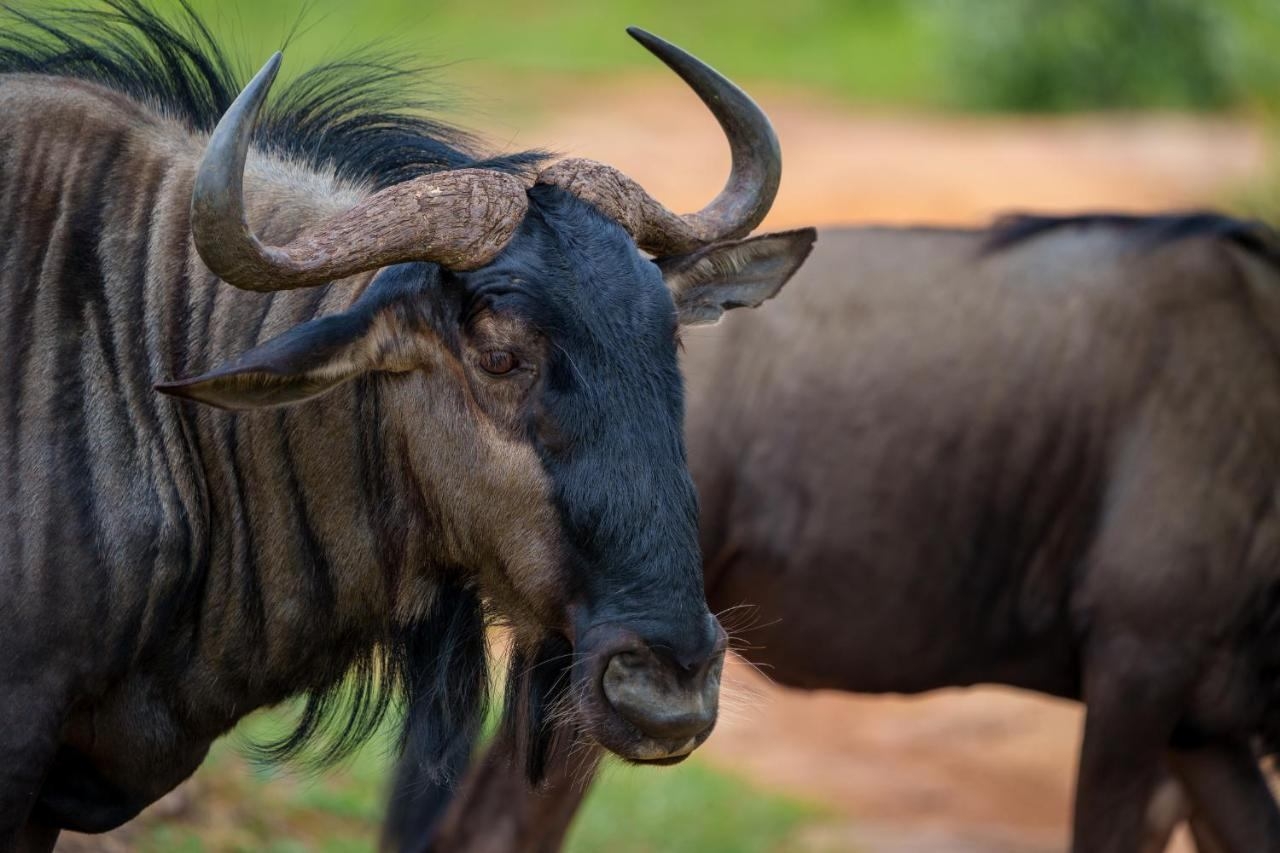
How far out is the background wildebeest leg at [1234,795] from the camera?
5062 millimetres

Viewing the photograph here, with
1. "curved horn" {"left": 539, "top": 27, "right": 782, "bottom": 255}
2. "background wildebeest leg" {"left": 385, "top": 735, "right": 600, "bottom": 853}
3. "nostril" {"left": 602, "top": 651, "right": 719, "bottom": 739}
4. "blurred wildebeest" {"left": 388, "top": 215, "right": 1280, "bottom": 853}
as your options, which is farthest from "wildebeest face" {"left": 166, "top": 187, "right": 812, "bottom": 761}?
"background wildebeest leg" {"left": 385, "top": 735, "right": 600, "bottom": 853}

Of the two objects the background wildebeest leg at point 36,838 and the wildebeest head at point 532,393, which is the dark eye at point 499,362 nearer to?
the wildebeest head at point 532,393

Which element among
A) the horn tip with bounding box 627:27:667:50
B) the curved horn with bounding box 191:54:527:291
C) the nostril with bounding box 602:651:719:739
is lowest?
the nostril with bounding box 602:651:719:739

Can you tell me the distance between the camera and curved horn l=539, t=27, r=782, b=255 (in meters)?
3.43

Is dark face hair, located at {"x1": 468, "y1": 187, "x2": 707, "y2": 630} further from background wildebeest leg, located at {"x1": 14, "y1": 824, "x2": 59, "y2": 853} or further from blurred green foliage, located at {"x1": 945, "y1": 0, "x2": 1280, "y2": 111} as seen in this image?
blurred green foliage, located at {"x1": 945, "y1": 0, "x2": 1280, "y2": 111}

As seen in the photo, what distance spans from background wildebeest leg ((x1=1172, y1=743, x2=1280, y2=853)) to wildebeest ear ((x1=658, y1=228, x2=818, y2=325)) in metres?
2.25

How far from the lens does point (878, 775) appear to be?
775 cm

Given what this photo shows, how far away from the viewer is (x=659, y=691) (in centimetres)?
307

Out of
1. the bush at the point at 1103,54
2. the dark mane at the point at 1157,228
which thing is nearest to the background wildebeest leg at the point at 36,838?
the dark mane at the point at 1157,228

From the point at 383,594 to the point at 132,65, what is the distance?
51.2 inches

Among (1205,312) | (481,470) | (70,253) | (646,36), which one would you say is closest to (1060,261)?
(1205,312)

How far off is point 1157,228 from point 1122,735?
5.36 ft


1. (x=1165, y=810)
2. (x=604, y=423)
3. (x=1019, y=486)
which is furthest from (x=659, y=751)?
(x=1165, y=810)

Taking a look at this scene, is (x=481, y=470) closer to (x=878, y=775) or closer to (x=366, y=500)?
(x=366, y=500)
